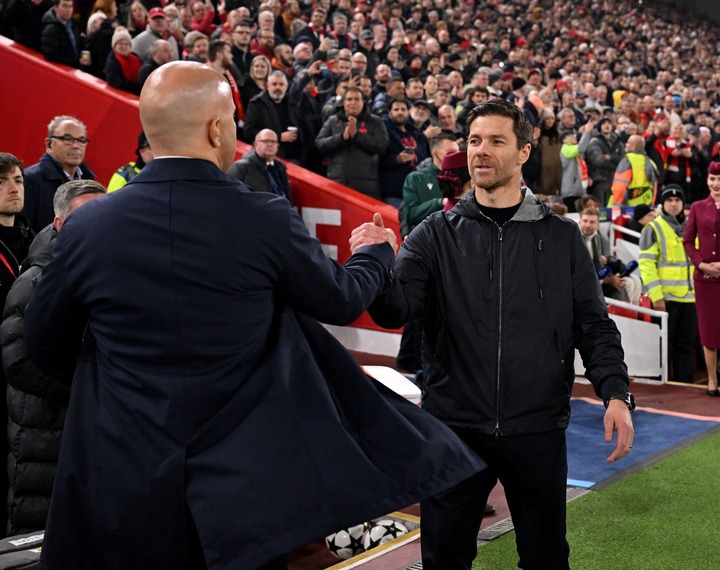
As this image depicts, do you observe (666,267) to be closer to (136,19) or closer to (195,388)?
(136,19)

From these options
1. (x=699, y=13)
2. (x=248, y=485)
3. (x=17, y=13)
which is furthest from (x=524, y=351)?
(x=699, y=13)

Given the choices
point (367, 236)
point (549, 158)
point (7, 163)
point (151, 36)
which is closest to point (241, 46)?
point (151, 36)

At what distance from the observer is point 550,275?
2977 millimetres

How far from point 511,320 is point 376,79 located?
982 centimetres

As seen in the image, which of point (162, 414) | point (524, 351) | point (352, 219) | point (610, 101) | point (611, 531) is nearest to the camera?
point (162, 414)

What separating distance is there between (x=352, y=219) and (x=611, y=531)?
4.95 m

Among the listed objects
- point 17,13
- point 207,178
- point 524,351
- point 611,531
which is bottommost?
point 611,531

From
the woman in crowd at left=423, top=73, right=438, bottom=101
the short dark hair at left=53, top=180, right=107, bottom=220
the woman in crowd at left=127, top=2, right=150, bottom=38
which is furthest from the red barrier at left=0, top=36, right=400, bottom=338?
the short dark hair at left=53, top=180, right=107, bottom=220

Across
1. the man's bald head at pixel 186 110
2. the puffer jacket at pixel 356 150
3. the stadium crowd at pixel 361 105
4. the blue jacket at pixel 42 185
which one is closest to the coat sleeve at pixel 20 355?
the stadium crowd at pixel 361 105

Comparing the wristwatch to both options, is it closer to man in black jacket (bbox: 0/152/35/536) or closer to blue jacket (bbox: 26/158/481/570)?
blue jacket (bbox: 26/158/481/570)

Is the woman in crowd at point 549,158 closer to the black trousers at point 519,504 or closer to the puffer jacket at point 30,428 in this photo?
the puffer jacket at point 30,428

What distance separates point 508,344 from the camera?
2.95 meters

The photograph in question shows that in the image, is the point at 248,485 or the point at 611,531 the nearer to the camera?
→ the point at 248,485

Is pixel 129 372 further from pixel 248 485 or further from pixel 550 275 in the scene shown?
pixel 550 275
